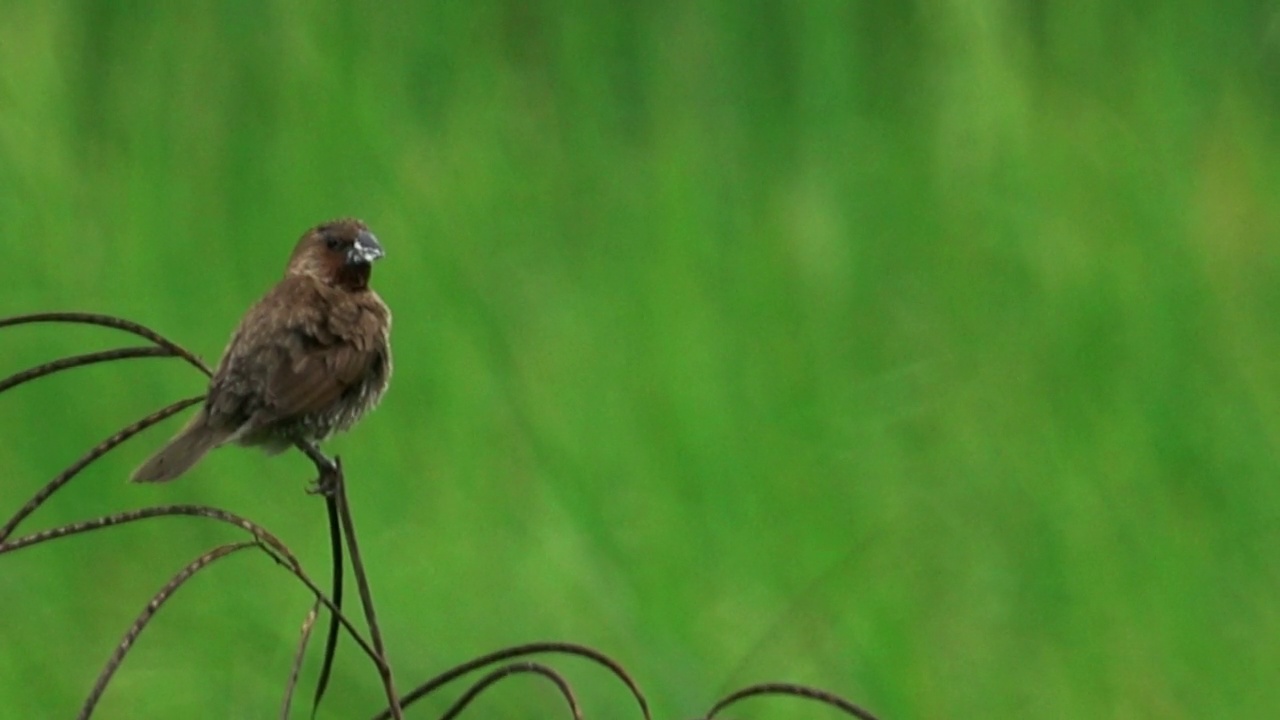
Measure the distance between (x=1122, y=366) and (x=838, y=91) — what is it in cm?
78

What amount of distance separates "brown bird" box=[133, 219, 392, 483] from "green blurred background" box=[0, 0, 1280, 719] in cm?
42

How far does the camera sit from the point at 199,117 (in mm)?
3820

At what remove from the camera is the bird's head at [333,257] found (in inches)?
132

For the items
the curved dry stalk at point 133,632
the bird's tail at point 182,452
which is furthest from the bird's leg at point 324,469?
the curved dry stalk at point 133,632

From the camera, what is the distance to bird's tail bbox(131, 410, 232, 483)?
8.93 feet

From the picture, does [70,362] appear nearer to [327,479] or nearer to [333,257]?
[327,479]

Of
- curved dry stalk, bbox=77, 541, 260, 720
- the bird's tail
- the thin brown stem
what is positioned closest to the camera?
curved dry stalk, bbox=77, 541, 260, 720

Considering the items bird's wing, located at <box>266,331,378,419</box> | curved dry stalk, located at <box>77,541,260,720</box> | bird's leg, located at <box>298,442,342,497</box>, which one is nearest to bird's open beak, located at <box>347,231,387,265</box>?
bird's wing, located at <box>266,331,378,419</box>

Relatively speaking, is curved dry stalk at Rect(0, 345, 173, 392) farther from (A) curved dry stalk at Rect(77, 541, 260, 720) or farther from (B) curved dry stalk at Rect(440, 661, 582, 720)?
(B) curved dry stalk at Rect(440, 661, 582, 720)

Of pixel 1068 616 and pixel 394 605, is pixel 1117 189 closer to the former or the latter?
pixel 1068 616

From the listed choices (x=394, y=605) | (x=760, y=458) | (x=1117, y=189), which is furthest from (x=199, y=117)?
(x=1117, y=189)

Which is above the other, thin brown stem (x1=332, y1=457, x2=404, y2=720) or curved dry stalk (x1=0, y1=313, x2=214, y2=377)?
curved dry stalk (x1=0, y1=313, x2=214, y2=377)

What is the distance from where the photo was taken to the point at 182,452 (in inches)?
110

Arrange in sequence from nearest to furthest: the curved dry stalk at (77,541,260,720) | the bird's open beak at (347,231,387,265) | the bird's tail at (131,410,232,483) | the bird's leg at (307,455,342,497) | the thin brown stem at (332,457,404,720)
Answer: the curved dry stalk at (77,541,260,720), the thin brown stem at (332,457,404,720), the bird's leg at (307,455,342,497), the bird's tail at (131,410,232,483), the bird's open beak at (347,231,387,265)
